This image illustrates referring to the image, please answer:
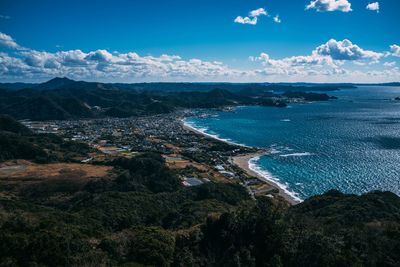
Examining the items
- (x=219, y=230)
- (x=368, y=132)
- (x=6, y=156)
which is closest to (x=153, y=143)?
(x=6, y=156)

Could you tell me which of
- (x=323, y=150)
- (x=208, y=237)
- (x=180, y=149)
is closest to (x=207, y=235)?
(x=208, y=237)

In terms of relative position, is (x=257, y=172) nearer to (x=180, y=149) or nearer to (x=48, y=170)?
(x=180, y=149)

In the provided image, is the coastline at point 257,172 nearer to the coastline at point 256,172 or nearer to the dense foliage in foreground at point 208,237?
the coastline at point 256,172

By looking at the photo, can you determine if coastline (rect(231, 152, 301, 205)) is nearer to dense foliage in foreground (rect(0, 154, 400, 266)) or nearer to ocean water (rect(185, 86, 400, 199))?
ocean water (rect(185, 86, 400, 199))

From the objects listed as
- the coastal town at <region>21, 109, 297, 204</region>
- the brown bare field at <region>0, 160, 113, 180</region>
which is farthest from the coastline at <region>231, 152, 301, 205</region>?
the brown bare field at <region>0, 160, 113, 180</region>

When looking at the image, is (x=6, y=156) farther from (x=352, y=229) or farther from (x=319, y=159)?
(x=352, y=229)

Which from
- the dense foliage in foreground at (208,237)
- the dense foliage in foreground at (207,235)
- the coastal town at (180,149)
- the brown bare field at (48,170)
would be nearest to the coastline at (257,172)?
the coastal town at (180,149)
